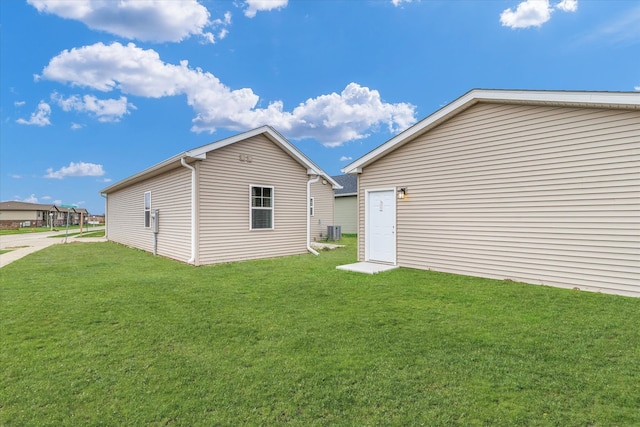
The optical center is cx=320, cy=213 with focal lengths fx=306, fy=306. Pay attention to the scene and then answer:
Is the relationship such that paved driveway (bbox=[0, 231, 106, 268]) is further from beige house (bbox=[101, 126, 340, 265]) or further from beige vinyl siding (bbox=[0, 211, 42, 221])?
beige vinyl siding (bbox=[0, 211, 42, 221])

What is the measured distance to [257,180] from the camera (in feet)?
31.6

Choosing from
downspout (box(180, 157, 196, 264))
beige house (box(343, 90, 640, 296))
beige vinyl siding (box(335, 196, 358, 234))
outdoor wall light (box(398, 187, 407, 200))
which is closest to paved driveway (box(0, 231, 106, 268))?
downspout (box(180, 157, 196, 264))

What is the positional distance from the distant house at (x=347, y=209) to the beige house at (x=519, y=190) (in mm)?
12014

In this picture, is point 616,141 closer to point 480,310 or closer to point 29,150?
point 480,310

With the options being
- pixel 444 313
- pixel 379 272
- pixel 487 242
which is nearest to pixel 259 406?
pixel 444 313

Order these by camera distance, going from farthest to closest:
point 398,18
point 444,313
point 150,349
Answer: point 398,18 → point 444,313 → point 150,349

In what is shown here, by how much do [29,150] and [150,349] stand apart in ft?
83.1

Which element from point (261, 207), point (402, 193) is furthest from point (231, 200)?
point (402, 193)

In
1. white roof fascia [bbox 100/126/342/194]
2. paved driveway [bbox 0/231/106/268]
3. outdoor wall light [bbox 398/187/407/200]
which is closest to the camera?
outdoor wall light [bbox 398/187/407/200]

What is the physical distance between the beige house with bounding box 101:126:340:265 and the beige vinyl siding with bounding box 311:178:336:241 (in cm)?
700

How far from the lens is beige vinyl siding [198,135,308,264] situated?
28.1ft

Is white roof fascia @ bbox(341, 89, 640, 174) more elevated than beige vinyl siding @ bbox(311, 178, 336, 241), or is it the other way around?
white roof fascia @ bbox(341, 89, 640, 174)

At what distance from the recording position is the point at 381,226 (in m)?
8.45

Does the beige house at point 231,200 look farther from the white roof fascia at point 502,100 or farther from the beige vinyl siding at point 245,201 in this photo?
the white roof fascia at point 502,100
